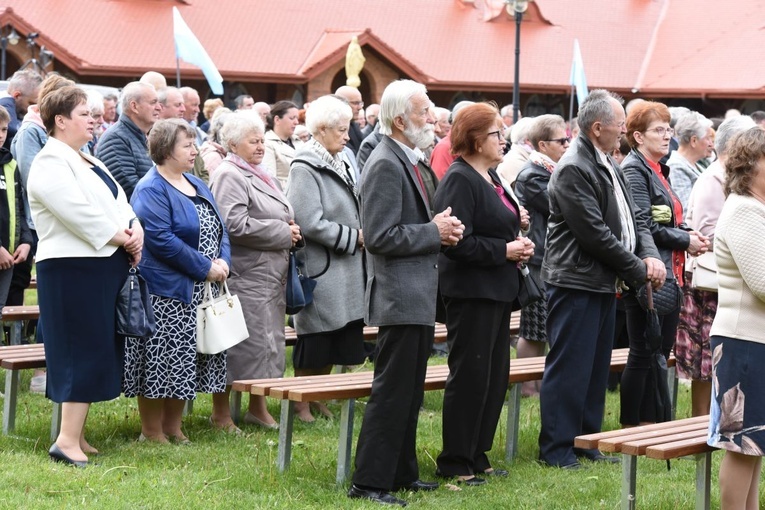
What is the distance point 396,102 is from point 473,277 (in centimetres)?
101

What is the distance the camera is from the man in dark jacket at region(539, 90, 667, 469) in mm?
6777

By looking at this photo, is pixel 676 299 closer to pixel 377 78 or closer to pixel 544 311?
pixel 544 311

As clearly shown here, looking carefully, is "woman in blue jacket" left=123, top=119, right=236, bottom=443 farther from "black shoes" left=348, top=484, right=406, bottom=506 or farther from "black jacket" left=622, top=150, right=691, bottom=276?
"black jacket" left=622, top=150, right=691, bottom=276

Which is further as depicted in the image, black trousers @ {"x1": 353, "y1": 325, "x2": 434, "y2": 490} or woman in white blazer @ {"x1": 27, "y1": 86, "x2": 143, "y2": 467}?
woman in white blazer @ {"x1": 27, "y1": 86, "x2": 143, "y2": 467}

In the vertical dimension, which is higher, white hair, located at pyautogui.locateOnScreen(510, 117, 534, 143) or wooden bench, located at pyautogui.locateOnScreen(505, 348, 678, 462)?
white hair, located at pyautogui.locateOnScreen(510, 117, 534, 143)

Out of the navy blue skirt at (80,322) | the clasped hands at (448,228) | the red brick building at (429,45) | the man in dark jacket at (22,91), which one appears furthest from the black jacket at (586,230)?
the red brick building at (429,45)

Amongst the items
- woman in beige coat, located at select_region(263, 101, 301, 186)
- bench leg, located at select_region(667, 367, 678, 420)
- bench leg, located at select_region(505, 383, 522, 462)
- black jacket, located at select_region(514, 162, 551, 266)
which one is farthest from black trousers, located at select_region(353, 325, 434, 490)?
woman in beige coat, located at select_region(263, 101, 301, 186)

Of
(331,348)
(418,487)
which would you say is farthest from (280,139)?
(418,487)

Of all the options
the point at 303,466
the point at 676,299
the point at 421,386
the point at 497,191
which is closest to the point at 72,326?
the point at 303,466

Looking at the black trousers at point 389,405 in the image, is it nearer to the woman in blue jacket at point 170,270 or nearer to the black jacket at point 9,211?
the woman in blue jacket at point 170,270

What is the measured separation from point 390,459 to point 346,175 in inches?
99.7

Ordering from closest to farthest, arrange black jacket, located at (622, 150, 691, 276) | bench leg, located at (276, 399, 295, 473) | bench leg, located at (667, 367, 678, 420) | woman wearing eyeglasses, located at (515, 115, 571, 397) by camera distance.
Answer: bench leg, located at (276, 399, 295, 473), black jacket, located at (622, 150, 691, 276), bench leg, located at (667, 367, 678, 420), woman wearing eyeglasses, located at (515, 115, 571, 397)

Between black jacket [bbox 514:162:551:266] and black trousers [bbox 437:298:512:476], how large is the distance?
238 centimetres

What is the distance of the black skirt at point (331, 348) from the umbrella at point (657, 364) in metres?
1.89
